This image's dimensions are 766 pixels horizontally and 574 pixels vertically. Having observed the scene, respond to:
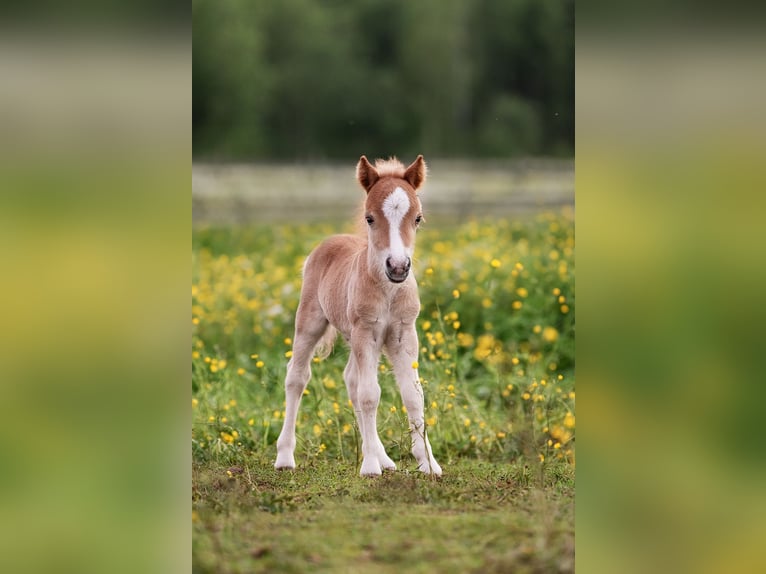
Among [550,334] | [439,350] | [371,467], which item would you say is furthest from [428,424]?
[550,334]

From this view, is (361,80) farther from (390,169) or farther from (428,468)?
(428,468)

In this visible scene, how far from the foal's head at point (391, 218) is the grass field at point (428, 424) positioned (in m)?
0.75

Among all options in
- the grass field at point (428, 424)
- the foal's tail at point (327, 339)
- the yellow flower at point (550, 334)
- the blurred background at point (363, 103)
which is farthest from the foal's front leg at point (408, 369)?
the blurred background at point (363, 103)

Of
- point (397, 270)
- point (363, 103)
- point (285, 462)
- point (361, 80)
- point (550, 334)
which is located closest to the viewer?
point (397, 270)

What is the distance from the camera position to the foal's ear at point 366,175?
285 cm

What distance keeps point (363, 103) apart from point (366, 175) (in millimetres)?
Answer: 6388

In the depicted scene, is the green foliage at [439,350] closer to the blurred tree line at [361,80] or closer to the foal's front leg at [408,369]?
the foal's front leg at [408,369]

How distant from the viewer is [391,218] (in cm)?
275

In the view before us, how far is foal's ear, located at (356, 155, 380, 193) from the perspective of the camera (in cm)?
285

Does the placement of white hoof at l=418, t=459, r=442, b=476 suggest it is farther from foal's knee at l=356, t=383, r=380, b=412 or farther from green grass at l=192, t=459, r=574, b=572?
foal's knee at l=356, t=383, r=380, b=412
